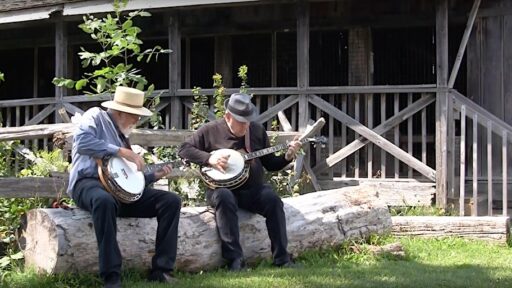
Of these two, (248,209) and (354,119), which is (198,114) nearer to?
(354,119)

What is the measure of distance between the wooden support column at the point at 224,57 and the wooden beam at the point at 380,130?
2604mm

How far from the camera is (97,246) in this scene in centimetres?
580

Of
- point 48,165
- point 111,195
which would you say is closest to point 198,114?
point 48,165

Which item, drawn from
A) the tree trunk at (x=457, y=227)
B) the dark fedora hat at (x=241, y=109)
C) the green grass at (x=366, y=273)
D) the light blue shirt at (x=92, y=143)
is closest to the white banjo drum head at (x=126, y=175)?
the light blue shirt at (x=92, y=143)

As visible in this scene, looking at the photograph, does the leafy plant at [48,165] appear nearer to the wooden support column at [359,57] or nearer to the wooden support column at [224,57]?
the wooden support column at [224,57]

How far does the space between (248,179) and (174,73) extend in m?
4.83

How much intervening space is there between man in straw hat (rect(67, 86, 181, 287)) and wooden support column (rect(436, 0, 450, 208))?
4.91 metres

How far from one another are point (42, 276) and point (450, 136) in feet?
20.2

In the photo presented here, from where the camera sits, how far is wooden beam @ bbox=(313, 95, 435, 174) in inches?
402

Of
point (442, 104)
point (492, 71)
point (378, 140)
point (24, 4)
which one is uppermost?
point (24, 4)

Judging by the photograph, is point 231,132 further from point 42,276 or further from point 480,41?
point 480,41

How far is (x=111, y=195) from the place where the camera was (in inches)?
223

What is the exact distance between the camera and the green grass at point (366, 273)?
19.1 feet

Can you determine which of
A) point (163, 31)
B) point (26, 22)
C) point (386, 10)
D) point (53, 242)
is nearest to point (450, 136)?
point (386, 10)
